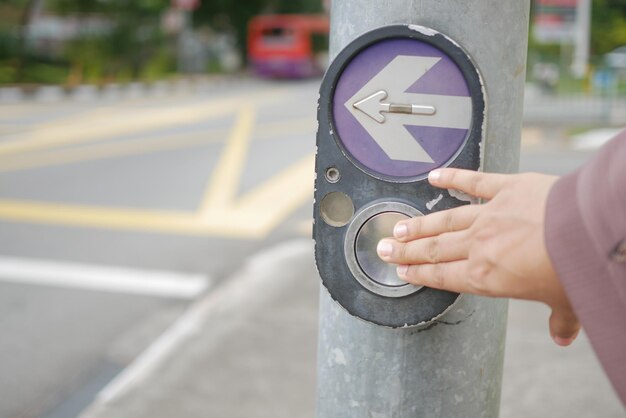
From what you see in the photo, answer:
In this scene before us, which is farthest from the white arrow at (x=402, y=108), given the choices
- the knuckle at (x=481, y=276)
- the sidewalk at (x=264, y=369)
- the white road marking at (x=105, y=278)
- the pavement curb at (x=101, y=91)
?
the pavement curb at (x=101, y=91)

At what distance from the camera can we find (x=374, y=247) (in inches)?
47.6

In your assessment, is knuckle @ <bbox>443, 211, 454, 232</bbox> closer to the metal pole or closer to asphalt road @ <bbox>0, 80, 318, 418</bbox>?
the metal pole

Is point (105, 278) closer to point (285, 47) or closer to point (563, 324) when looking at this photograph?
point (563, 324)

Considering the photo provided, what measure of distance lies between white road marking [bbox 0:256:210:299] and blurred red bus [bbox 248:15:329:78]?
92.1 ft

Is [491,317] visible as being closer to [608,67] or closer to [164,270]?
[164,270]

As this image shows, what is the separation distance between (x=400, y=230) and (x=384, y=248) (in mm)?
41

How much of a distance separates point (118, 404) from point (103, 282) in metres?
1.91

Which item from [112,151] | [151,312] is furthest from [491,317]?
[112,151]

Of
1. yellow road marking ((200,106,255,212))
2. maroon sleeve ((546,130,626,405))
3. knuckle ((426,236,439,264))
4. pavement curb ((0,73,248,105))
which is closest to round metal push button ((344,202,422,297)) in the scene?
knuckle ((426,236,439,264))

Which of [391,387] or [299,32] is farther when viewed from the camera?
[299,32]

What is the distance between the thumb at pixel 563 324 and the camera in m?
1.02

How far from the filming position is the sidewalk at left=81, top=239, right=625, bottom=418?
3520 millimetres

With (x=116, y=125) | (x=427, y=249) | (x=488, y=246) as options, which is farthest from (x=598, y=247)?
(x=116, y=125)

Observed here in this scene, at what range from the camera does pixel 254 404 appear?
11.7 feet
